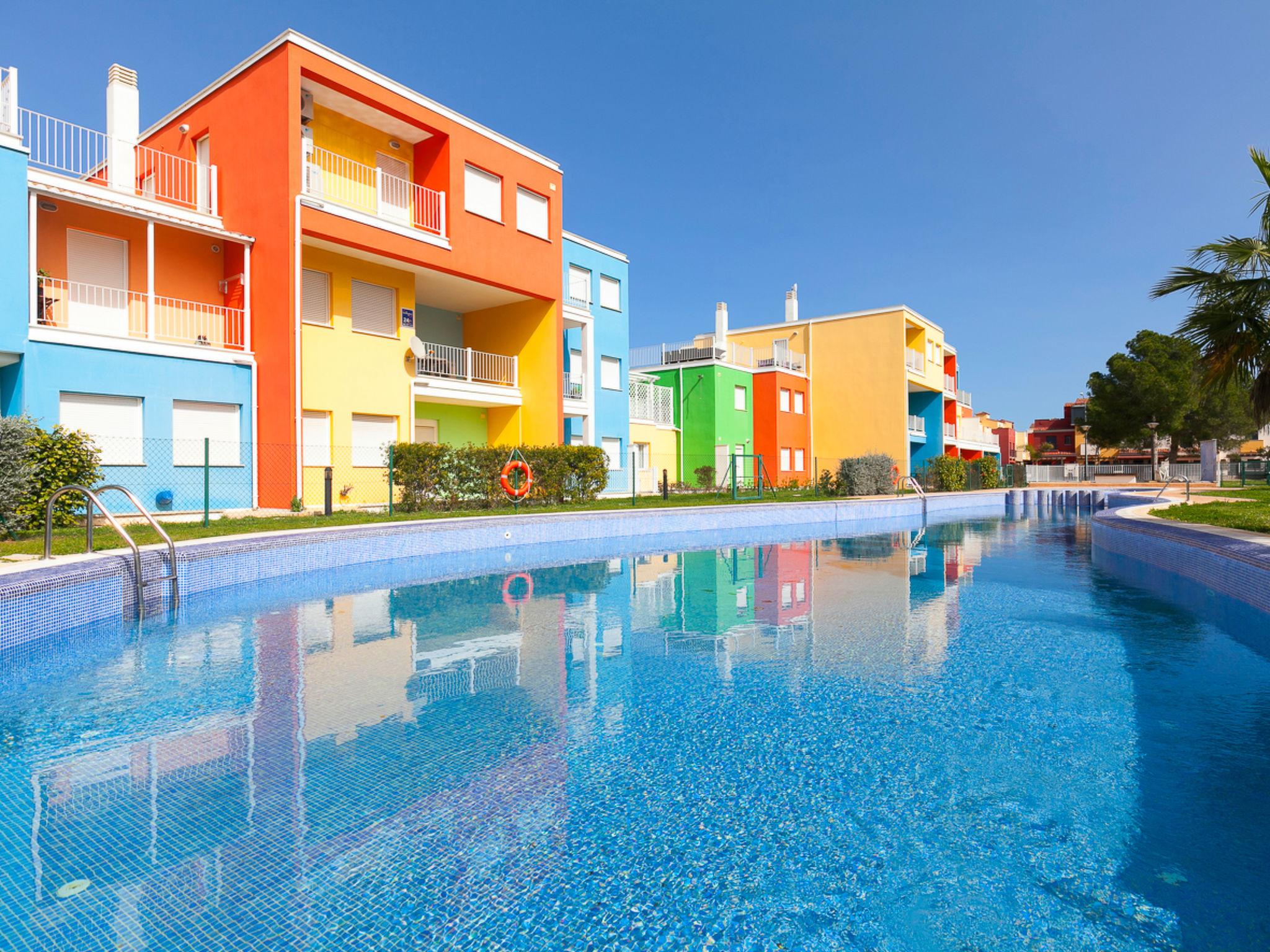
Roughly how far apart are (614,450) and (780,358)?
40.8 feet

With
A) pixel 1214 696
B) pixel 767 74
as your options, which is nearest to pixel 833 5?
pixel 767 74

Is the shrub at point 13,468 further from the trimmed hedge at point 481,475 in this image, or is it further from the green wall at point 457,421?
the green wall at point 457,421

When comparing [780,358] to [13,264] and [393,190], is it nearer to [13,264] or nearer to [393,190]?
[393,190]

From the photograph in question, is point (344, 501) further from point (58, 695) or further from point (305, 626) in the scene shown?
point (58, 695)

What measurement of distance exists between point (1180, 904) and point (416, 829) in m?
2.78

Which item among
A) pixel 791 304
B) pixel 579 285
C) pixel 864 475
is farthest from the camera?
pixel 791 304

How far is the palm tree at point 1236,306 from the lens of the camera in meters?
8.90

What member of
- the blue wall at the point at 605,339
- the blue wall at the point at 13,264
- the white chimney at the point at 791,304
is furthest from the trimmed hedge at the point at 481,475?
the white chimney at the point at 791,304

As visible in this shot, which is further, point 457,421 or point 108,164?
point 457,421

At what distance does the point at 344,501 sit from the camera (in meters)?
15.0

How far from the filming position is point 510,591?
28.1ft

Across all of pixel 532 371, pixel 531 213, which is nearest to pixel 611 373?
pixel 532 371

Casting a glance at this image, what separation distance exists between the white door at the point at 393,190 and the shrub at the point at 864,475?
51.9ft

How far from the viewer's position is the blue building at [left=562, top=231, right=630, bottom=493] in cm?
2181
